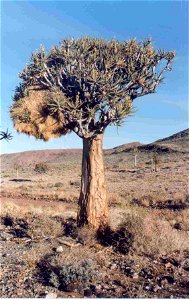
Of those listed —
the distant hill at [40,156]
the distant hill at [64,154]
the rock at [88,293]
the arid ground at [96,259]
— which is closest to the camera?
the rock at [88,293]

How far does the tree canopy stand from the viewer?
973cm

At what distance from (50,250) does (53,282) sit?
2.30m

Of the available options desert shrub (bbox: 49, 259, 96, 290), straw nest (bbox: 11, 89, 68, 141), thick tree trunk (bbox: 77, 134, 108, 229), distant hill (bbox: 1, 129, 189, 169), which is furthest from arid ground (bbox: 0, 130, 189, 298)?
distant hill (bbox: 1, 129, 189, 169)

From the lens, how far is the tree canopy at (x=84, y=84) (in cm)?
973

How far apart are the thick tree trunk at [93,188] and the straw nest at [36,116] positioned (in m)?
1.06

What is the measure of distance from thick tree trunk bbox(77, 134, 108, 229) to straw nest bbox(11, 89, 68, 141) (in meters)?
1.06

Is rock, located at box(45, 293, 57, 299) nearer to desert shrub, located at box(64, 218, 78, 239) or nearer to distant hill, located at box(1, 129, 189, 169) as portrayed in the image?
desert shrub, located at box(64, 218, 78, 239)

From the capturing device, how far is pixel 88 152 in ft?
33.7

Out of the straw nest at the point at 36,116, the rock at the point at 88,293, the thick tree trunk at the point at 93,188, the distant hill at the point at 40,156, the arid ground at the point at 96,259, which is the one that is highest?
the distant hill at the point at 40,156

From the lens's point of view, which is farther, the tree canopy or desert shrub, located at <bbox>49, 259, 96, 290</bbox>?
the tree canopy

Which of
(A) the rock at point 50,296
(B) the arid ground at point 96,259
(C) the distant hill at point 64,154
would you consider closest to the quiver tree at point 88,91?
(B) the arid ground at point 96,259

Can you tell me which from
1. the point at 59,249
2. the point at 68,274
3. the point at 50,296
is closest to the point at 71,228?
the point at 59,249

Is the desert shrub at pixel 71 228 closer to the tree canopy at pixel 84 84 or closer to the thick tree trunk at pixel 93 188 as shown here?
the thick tree trunk at pixel 93 188

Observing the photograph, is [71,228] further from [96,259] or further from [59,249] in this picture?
[96,259]
